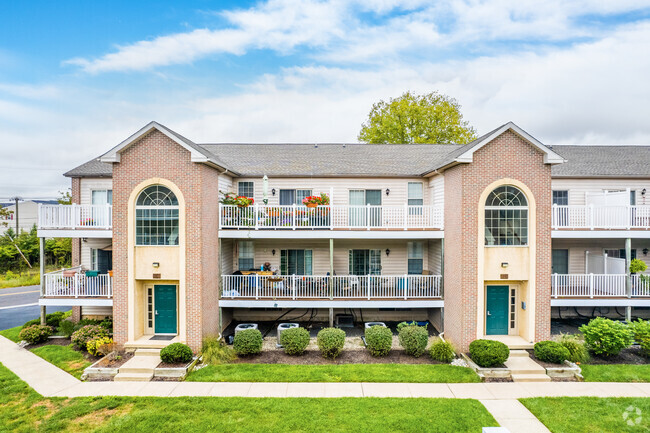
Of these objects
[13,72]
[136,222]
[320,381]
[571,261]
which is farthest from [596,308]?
[13,72]

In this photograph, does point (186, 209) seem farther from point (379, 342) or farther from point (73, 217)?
point (379, 342)

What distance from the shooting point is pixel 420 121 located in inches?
1201

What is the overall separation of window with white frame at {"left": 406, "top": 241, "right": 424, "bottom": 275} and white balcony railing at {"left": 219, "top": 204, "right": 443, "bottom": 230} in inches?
73.5

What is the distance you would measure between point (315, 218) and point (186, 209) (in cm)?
486

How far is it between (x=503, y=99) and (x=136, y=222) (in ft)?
82.5

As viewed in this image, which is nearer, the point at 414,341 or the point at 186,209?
the point at 414,341

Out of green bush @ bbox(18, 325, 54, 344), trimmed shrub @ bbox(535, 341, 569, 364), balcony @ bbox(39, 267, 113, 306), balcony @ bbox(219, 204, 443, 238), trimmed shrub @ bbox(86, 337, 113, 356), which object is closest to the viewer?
trimmed shrub @ bbox(535, 341, 569, 364)

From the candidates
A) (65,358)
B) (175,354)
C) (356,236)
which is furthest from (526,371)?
(65,358)

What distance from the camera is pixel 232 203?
13.6 meters

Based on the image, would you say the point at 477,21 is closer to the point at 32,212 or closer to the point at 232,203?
the point at 232,203

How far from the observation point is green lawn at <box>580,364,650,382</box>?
9.85 metres

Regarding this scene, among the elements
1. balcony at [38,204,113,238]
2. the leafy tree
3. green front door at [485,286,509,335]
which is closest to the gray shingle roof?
green front door at [485,286,509,335]

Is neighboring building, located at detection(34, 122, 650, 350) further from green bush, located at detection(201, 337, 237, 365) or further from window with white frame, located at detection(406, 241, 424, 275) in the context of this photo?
green bush, located at detection(201, 337, 237, 365)

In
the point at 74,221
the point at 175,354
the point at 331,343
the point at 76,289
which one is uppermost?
the point at 74,221
